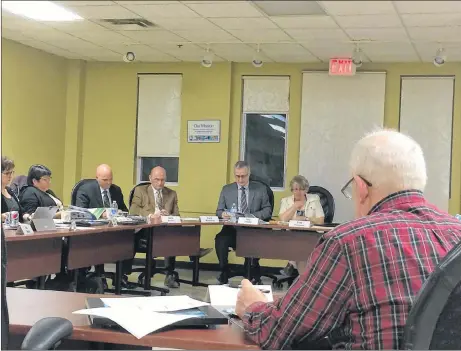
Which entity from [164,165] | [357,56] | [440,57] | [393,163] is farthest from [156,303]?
[164,165]

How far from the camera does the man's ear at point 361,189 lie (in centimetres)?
155

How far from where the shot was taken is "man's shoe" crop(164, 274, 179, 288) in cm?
673

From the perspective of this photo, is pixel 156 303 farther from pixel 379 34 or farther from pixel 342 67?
pixel 342 67

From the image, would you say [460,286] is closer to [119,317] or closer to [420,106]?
[119,317]

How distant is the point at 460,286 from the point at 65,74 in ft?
26.0

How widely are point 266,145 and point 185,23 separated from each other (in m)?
2.60

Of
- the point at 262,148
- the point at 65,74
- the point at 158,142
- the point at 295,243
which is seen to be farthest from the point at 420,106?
the point at 65,74

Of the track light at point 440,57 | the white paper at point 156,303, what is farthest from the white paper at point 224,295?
the track light at point 440,57

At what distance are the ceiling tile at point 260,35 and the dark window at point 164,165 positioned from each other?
2343 millimetres

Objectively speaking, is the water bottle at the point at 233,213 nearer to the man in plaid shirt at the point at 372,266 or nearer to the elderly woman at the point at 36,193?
the elderly woman at the point at 36,193

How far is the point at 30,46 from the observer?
7.61 m

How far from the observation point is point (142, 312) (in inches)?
64.0

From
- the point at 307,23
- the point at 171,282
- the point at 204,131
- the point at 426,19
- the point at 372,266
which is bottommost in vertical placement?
the point at 171,282

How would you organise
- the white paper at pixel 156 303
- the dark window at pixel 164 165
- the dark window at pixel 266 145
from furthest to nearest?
the dark window at pixel 164 165 < the dark window at pixel 266 145 < the white paper at pixel 156 303
